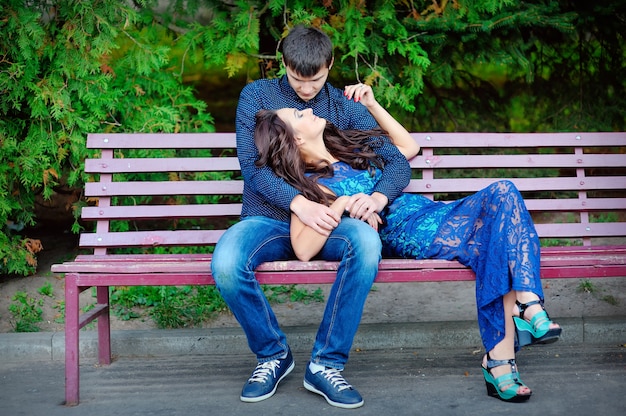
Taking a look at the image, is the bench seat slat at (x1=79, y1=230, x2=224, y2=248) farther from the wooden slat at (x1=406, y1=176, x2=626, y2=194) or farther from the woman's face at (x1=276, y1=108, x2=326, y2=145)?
the wooden slat at (x1=406, y1=176, x2=626, y2=194)

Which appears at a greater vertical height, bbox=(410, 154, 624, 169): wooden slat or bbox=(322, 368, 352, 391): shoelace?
bbox=(410, 154, 624, 169): wooden slat

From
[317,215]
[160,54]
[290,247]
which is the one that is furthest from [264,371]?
[160,54]

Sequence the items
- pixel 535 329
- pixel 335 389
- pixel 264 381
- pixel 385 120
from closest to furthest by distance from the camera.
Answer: pixel 535 329 → pixel 335 389 → pixel 264 381 → pixel 385 120

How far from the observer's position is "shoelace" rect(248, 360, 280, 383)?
363cm

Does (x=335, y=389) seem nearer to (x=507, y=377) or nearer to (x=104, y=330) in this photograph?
(x=507, y=377)

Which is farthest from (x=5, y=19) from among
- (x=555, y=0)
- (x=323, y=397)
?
(x=555, y=0)

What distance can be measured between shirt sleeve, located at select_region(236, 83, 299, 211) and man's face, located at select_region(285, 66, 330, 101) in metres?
0.23

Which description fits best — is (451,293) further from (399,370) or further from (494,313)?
(494,313)

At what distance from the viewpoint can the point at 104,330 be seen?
4.21m

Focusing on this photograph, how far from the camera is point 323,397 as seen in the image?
144 inches

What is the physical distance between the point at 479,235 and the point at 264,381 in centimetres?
120

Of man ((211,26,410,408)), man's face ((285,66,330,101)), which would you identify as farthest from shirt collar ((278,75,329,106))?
man's face ((285,66,330,101))

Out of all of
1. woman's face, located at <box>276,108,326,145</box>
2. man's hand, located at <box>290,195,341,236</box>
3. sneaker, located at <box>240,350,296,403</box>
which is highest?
woman's face, located at <box>276,108,326,145</box>

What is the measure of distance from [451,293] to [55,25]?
124 inches
